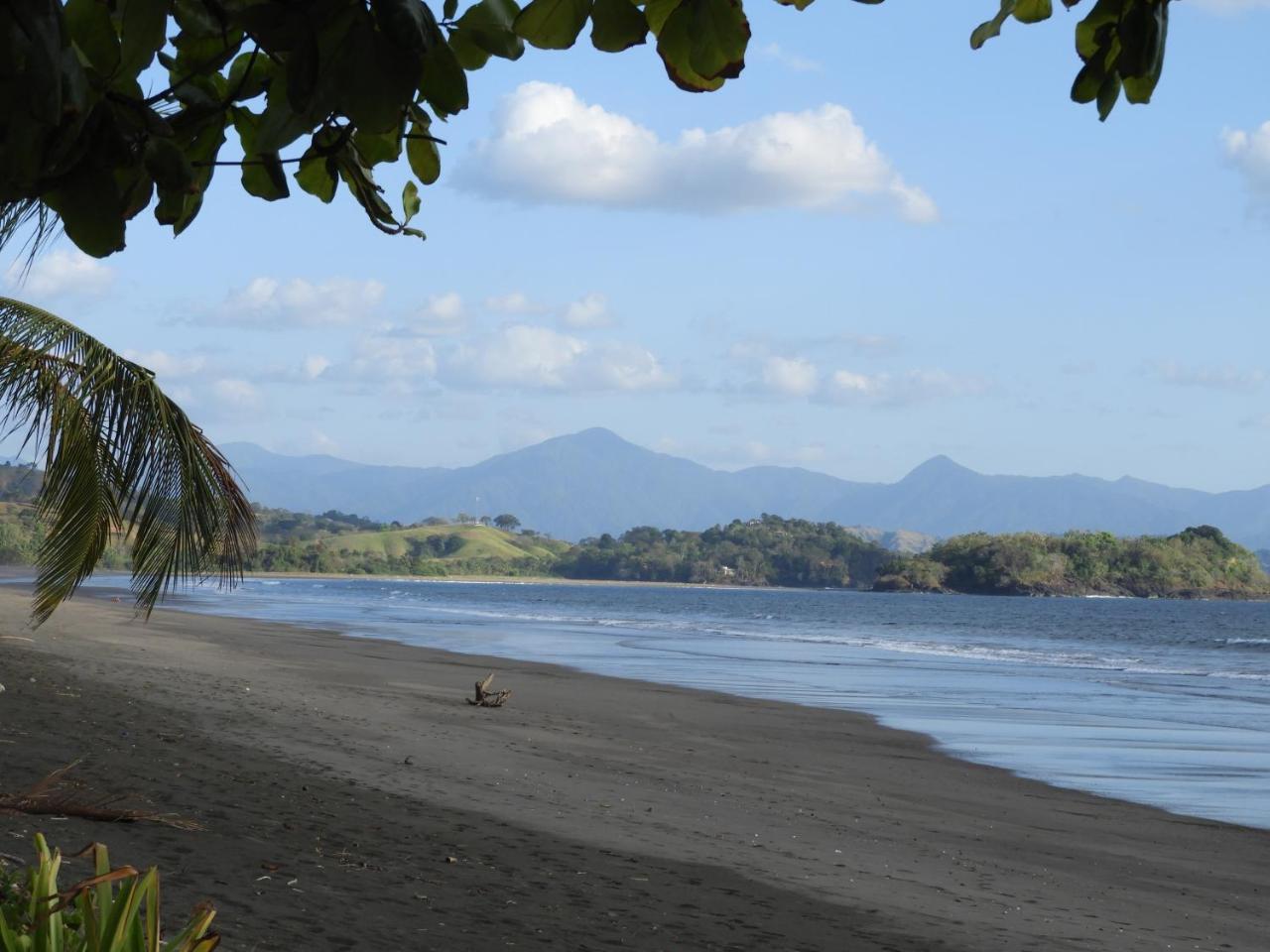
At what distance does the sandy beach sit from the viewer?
19.0ft

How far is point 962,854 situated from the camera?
8.60 metres

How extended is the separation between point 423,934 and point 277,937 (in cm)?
61

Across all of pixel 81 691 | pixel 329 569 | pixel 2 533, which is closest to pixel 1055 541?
pixel 329 569

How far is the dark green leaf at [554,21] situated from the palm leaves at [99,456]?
746cm

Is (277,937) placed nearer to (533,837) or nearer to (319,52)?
(533,837)

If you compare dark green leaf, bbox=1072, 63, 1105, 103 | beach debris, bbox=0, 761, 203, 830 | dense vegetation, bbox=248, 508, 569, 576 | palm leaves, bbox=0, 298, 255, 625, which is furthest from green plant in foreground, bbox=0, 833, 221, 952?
dense vegetation, bbox=248, 508, 569, 576

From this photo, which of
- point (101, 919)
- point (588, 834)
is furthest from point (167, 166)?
point (588, 834)

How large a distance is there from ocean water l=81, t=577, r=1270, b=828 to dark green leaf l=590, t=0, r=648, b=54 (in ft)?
36.5

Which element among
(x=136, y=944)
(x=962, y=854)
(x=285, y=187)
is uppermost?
(x=285, y=187)

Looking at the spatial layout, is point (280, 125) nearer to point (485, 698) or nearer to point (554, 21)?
point (554, 21)

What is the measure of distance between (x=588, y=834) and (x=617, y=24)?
6.96 metres

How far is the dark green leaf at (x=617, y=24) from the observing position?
1482mm

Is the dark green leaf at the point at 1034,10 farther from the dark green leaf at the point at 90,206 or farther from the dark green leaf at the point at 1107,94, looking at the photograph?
the dark green leaf at the point at 90,206

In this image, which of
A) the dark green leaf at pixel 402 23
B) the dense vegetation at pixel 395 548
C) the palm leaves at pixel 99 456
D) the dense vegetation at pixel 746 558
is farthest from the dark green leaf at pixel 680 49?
the dense vegetation at pixel 746 558
